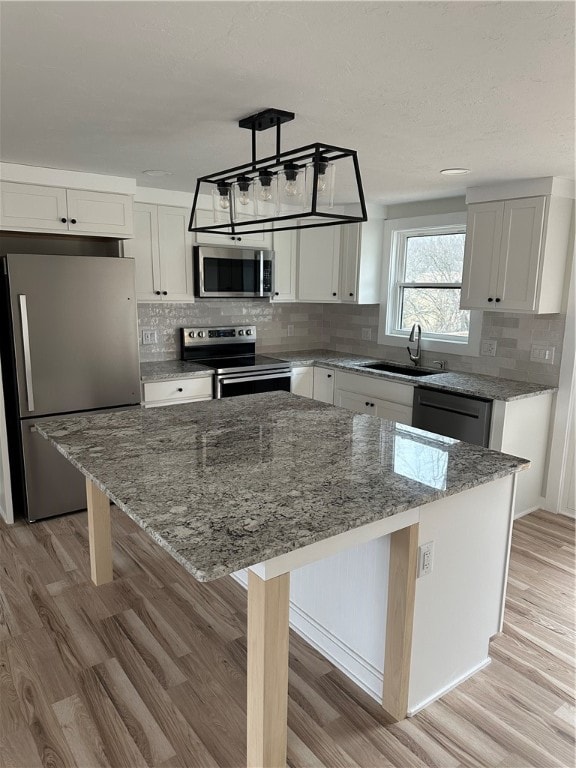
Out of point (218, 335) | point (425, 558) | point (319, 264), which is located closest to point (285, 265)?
point (319, 264)

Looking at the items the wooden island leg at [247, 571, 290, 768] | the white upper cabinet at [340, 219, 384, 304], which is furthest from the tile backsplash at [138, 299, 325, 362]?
the wooden island leg at [247, 571, 290, 768]

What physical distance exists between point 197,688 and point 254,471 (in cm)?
93

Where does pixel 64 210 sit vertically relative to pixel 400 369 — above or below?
above

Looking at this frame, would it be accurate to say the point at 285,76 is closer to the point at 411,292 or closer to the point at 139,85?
the point at 139,85

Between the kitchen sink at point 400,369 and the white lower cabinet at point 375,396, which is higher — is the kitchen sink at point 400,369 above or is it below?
above

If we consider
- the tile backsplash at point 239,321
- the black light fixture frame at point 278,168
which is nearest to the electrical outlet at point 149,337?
the tile backsplash at point 239,321

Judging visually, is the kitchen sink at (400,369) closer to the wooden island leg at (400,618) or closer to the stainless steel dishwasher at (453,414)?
the stainless steel dishwasher at (453,414)

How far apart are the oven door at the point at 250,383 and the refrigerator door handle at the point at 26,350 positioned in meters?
1.33

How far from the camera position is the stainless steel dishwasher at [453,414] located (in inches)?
134

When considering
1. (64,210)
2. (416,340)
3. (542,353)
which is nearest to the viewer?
(64,210)

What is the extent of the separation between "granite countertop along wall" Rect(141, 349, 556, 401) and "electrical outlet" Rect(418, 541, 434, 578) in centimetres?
170

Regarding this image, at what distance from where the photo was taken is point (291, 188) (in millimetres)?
1869

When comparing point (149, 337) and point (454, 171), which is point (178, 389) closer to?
point (149, 337)

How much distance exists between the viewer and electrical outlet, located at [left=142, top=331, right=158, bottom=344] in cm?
434
